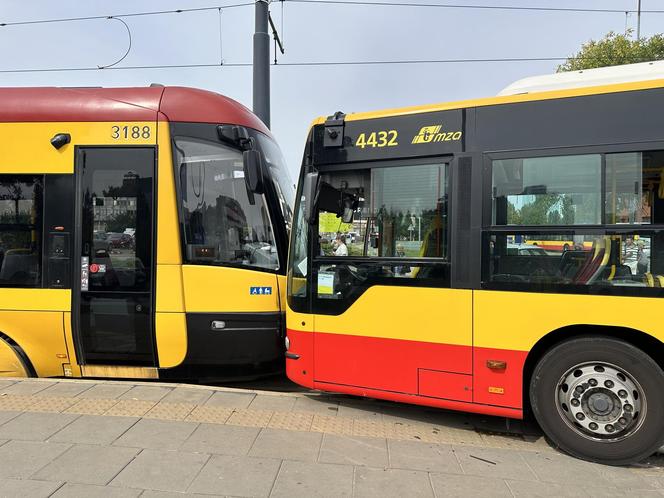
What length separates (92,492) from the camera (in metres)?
2.71

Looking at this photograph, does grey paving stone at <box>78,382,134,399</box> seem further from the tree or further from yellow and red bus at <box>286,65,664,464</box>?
the tree

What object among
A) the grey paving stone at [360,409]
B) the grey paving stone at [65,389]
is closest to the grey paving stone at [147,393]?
the grey paving stone at [65,389]

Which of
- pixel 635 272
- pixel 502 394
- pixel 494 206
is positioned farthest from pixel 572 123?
pixel 502 394

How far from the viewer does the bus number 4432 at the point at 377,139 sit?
393 cm

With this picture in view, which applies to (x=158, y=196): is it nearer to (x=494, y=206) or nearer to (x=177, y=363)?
(x=177, y=363)

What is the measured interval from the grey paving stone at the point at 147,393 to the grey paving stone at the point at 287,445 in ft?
4.28

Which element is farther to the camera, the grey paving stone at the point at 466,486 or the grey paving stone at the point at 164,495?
the grey paving stone at the point at 466,486

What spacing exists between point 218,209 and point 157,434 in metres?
2.21

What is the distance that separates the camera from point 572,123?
11.2ft

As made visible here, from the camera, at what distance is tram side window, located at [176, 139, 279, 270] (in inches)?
183

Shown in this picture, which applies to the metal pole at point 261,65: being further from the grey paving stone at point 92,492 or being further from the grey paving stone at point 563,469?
the grey paving stone at point 563,469

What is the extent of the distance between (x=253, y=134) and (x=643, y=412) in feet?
13.8

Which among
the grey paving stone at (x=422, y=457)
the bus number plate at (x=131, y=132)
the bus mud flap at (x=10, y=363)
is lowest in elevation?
the grey paving stone at (x=422, y=457)

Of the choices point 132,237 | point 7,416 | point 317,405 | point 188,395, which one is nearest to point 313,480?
point 317,405
